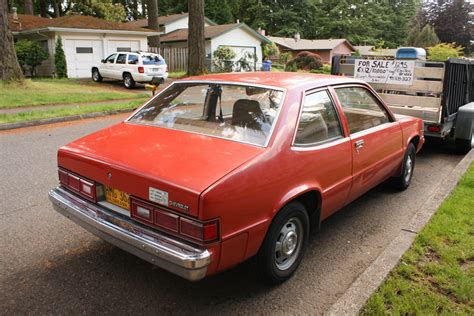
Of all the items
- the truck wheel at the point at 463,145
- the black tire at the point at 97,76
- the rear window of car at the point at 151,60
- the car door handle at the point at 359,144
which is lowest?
the truck wheel at the point at 463,145

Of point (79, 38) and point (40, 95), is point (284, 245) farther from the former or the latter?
point (79, 38)

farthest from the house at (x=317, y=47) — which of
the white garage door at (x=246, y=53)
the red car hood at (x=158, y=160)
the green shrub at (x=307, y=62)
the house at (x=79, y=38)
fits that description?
the red car hood at (x=158, y=160)

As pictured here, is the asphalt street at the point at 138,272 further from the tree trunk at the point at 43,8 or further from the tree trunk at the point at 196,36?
the tree trunk at the point at 43,8

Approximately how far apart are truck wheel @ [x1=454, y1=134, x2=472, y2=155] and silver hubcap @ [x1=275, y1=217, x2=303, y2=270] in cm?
567

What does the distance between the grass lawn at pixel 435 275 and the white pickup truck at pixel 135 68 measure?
15702 millimetres

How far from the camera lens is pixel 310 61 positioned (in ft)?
123

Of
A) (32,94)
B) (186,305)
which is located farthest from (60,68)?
(186,305)

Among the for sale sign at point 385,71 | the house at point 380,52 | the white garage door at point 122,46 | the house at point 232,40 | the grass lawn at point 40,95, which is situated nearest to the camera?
the for sale sign at point 385,71

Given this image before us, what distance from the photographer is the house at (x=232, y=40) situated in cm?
3122

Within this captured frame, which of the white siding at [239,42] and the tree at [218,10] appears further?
the tree at [218,10]

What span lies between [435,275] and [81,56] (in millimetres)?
23747

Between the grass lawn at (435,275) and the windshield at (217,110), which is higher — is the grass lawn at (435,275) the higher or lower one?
the lower one

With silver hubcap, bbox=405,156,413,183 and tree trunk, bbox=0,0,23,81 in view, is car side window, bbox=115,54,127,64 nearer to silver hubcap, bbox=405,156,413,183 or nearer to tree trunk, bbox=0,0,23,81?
tree trunk, bbox=0,0,23,81

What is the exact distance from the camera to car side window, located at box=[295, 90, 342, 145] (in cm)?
343
